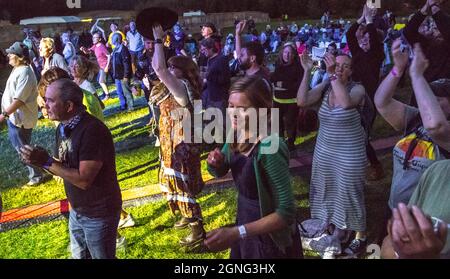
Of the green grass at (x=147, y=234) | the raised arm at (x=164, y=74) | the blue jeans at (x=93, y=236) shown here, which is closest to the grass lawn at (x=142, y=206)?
the green grass at (x=147, y=234)

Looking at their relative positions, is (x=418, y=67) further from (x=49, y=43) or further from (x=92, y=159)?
(x=49, y=43)

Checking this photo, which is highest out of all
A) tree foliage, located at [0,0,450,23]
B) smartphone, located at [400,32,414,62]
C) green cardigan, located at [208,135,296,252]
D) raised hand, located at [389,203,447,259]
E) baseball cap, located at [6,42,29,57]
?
tree foliage, located at [0,0,450,23]

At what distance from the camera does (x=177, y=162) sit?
2.90m

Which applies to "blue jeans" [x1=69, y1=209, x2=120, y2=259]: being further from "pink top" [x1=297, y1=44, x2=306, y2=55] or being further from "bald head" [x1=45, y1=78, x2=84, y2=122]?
"pink top" [x1=297, y1=44, x2=306, y2=55]

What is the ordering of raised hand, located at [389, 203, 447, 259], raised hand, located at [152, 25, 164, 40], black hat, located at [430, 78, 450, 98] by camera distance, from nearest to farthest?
raised hand, located at [389, 203, 447, 259], black hat, located at [430, 78, 450, 98], raised hand, located at [152, 25, 164, 40]

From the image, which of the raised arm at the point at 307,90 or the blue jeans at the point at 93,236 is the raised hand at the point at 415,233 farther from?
the raised arm at the point at 307,90

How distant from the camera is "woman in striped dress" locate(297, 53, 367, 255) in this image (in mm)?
2615

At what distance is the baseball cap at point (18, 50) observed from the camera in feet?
11.5

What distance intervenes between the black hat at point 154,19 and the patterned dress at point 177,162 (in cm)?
37

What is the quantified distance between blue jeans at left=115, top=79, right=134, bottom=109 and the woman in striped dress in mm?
3143

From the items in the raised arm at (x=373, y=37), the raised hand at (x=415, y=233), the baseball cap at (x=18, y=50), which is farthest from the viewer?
the baseball cap at (x=18, y=50)

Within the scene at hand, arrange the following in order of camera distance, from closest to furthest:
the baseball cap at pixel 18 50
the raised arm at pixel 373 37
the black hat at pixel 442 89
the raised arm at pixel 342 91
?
the black hat at pixel 442 89, the raised arm at pixel 342 91, the raised arm at pixel 373 37, the baseball cap at pixel 18 50

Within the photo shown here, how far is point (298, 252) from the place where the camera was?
6.81 feet

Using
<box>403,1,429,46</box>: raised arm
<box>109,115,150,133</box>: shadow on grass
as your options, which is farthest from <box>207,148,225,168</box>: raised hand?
<box>109,115,150,133</box>: shadow on grass
